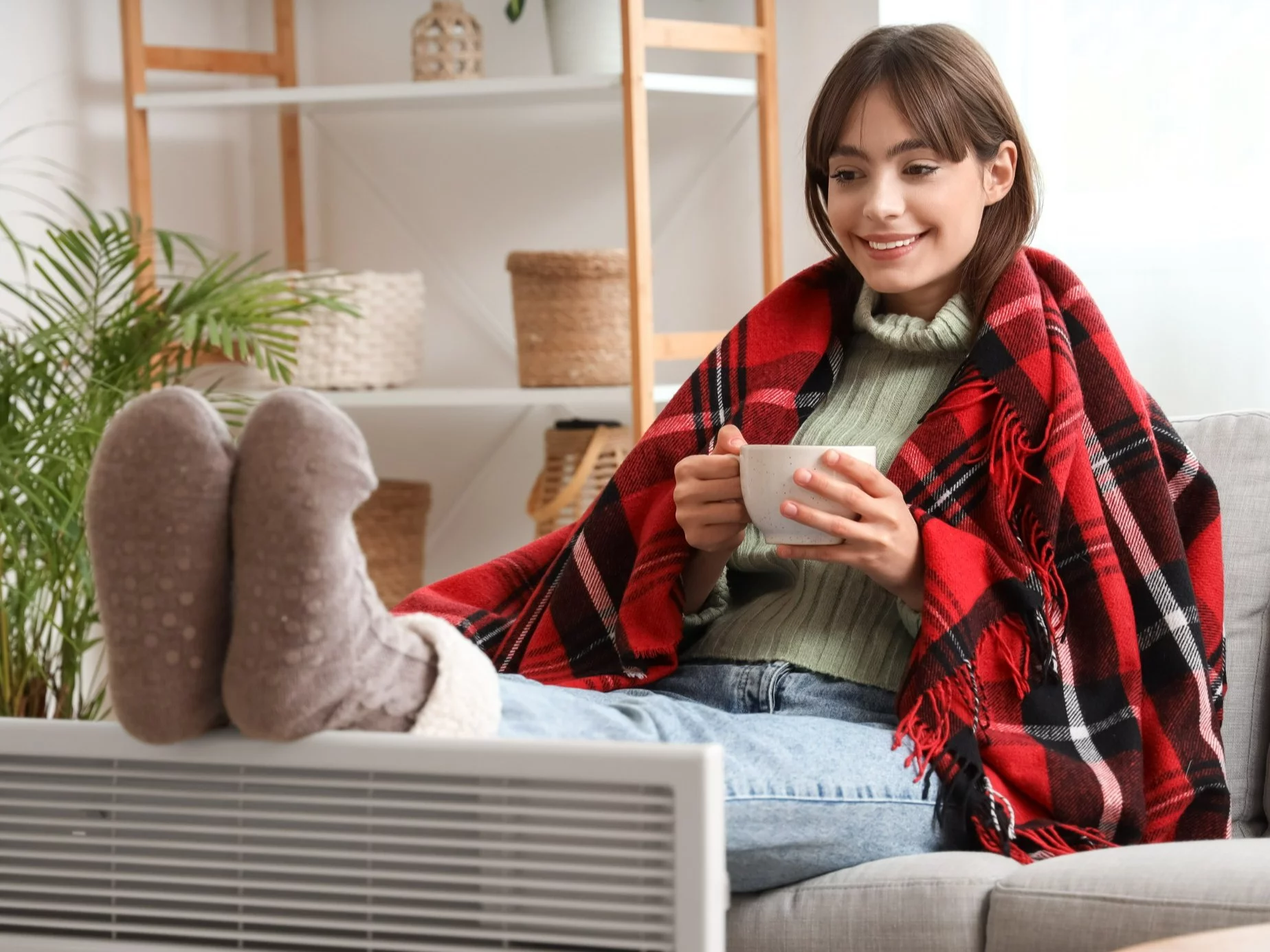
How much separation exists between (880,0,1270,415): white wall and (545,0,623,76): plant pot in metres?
0.60

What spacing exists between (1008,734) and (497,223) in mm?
2125

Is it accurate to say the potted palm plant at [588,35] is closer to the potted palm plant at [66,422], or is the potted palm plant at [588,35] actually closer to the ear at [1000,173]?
the potted palm plant at [66,422]

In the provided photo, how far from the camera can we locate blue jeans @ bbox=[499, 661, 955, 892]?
1.12m

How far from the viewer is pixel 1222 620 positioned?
143cm

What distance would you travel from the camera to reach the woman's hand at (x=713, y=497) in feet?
4.36

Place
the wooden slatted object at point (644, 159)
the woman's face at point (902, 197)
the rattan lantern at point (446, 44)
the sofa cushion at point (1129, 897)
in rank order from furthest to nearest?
the rattan lantern at point (446, 44) → the wooden slatted object at point (644, 159) → the woman's face at point (902, 197) → the sofa cushion at point (1129, 897)

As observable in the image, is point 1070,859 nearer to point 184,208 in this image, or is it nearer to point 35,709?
point 35,709

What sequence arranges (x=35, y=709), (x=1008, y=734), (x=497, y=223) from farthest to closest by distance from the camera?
(x=497, y=223)
(x=35, y=709)
(x=1008, y=734)

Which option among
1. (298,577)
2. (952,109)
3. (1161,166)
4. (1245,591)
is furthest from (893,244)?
(1161,166)

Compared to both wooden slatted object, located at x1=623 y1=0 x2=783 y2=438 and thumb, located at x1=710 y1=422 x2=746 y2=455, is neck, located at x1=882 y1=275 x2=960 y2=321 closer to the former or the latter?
thumb, located at x1=710 y1=422 x2=746 y2=455

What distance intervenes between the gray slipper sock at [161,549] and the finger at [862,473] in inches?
18.8

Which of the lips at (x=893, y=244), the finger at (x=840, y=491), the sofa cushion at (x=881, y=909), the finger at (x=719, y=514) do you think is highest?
the lips at (x=893, y=244)

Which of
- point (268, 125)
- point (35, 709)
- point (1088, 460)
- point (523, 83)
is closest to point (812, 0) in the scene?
point (523, 83)

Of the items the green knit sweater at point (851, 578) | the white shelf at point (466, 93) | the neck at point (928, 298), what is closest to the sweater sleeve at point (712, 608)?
the green knit sweater at point (851, 578)
